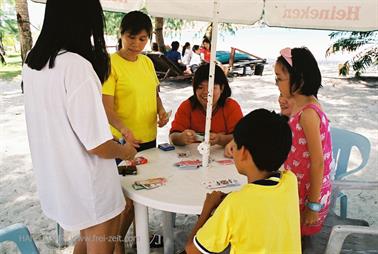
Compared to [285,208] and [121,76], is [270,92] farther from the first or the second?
[285,208]

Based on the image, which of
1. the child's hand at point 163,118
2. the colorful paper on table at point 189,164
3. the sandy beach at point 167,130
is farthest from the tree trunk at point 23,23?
the colorful paper on table at point 189,164

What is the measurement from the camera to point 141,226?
69.7 inches

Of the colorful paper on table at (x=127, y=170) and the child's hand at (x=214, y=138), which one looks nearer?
the colorful paper on table at (x=127, y=170)

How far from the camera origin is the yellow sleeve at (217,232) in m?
1.12

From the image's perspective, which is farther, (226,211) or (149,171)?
(149,171)

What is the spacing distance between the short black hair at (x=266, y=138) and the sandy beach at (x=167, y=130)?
1.59 meters

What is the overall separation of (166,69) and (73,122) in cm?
882

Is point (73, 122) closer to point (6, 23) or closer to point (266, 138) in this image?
point (266, 138)

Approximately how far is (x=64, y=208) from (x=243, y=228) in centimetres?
78

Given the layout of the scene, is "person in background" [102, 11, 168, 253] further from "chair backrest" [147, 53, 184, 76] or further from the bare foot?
"chair backrest" [147, 53, 184, 76]

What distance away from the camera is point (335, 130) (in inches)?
103

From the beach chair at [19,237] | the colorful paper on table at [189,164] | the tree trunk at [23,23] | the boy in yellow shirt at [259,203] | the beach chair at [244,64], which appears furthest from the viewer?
the beach chair at [244,64]

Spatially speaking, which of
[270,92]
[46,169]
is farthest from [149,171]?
[270,92]

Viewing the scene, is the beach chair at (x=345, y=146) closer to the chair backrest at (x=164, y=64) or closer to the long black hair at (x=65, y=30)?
the long black hair at (x=65, y=30)
